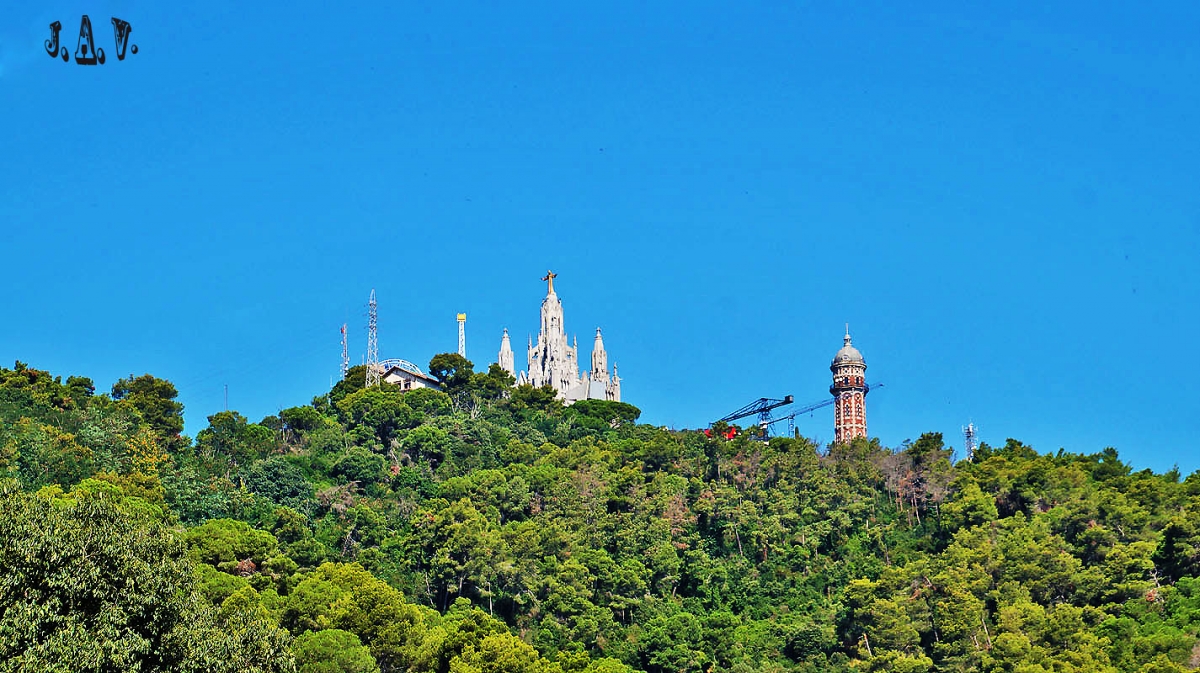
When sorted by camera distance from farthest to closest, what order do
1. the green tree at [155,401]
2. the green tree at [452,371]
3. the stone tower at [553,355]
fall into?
the stone tower at [553,355] < the green tree at [452,371] < the green tree at [155,401]

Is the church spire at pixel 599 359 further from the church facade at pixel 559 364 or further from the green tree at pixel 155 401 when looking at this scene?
the green tree at pixel 155 401

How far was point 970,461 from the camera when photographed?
88188 mm

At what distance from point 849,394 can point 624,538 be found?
38102mm

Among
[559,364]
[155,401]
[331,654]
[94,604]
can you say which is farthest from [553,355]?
[94,604]

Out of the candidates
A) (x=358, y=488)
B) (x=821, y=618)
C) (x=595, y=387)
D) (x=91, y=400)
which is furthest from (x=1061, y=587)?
→ (x=595, y=387)

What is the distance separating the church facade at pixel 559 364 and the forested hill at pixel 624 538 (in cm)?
2741

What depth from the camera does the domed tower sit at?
354ft

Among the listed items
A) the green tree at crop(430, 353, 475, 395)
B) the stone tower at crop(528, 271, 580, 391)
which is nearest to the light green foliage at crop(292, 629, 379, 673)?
the green tree at crop(430, 353, 475, 395)

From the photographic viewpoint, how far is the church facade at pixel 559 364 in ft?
394

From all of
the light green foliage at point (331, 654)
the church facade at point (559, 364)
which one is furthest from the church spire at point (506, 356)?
the light green foliage at point (331, 654)

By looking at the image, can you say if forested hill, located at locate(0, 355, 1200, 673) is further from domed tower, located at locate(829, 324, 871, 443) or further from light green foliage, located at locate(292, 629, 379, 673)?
domed tower, located at locate(829, 324, 871, 443)

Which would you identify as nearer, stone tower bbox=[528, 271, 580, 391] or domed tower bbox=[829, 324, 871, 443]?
domed tower bbox=[829, 324, 871, 443]

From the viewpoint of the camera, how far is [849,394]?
10850cm

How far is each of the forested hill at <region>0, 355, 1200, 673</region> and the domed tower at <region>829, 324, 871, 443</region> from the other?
18495 millimetres
